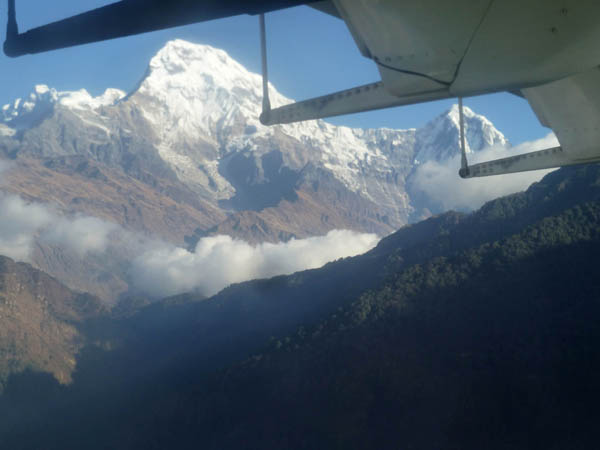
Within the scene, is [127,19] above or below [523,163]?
above

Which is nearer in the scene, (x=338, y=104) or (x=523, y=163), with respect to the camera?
(x=338, y=104)

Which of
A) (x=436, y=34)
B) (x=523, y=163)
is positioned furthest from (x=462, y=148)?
(x=436, y=34)

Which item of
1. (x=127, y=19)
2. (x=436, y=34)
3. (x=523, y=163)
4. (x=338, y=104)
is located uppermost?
(x=127, y=19)

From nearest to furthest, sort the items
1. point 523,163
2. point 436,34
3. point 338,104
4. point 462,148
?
1. point 436,34
2. point 338,104
3. point 462,148
4. point 523,163

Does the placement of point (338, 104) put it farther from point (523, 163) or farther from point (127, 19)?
point (523, 163)

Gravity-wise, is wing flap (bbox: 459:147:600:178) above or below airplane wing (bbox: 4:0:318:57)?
below

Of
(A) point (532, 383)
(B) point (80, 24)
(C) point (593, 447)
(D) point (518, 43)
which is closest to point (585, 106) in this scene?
(D) point (518, 43)

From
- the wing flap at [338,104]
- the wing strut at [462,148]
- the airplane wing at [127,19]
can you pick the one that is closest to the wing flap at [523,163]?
the wing strut at [462,148]

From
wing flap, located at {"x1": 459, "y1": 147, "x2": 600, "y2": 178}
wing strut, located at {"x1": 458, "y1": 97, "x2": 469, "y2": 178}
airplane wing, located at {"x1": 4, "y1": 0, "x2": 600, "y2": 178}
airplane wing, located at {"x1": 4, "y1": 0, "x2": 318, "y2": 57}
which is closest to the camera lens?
airplane wing, located at {"x1": 4, "y1": 0, "x2": 318, "y2": 57}

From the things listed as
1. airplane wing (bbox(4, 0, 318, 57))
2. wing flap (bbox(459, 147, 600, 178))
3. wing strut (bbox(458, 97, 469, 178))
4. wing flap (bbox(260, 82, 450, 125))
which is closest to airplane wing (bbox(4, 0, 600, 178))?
airplane wing (bbox(4, 0, 318, 57))

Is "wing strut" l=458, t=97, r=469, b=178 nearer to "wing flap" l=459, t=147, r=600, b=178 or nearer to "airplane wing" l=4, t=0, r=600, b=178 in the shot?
"wing flap" l=459, t=147, r=600, b=178

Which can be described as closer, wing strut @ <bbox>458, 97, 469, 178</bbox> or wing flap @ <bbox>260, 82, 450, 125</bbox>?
wing flap @ <bbox>260, 82, 450, 125</bbox>

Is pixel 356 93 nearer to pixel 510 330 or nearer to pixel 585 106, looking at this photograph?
pixel 585 106
